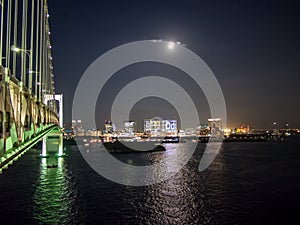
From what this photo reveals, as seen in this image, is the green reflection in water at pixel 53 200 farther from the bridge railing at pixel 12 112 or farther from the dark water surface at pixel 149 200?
the bridge railing at pixel 12 112

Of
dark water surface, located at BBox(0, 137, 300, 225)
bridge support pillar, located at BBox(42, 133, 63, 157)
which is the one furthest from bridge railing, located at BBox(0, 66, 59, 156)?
bridge support pillar, located at BBox(42, 133, 63, 157)

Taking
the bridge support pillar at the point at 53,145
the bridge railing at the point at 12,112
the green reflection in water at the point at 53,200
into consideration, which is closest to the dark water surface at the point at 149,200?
the green reflection in water at the point at 53,200

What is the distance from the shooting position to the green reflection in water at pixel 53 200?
1557cm

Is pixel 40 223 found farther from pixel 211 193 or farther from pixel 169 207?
pixel 211 193

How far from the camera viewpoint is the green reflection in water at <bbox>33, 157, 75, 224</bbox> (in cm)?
1557

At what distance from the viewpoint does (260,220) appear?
50.0 ft

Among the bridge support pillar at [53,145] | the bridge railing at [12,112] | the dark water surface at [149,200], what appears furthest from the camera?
the bridge support pillar at [53,145]

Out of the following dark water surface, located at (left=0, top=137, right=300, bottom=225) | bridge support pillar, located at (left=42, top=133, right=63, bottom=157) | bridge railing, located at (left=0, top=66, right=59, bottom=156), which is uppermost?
bridge railing, located at (left=0, top=66, right=59, bottom=156)

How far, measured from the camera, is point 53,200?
753 inches

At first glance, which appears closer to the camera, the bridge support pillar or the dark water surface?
the dark water surface

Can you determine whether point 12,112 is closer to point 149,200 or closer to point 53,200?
point 53,200

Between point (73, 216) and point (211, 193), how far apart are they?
35.7ft

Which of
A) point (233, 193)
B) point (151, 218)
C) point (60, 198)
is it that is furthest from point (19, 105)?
point (233, 193)

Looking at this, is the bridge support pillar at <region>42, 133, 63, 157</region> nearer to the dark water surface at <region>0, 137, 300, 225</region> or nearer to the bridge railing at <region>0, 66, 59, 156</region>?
the dark water surface at <region>0, 137, 300, 225</region>
